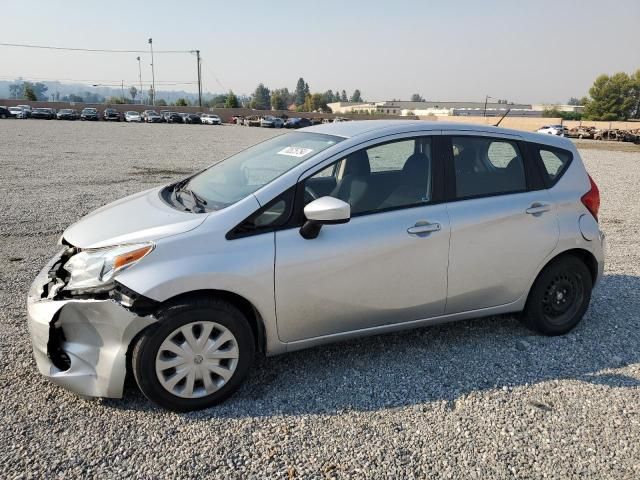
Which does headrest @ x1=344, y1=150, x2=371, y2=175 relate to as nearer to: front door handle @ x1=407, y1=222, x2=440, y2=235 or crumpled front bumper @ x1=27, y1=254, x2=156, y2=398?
front door handle @ x1=407, y1=222, x2=440, y2=235

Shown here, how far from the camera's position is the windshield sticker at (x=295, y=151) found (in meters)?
3.71

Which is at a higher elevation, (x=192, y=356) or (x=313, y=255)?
(x=313, y=255)

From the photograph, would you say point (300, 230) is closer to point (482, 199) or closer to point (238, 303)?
point (238, 303)

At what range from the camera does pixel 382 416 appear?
3205 mm

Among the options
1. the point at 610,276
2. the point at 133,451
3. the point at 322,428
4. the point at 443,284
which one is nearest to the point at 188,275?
the point at 133,451

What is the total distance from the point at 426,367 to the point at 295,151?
1.83 metres

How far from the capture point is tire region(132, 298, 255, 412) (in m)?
3.04

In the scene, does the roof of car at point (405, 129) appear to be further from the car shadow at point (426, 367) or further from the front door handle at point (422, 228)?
the car shadow at point (426, 367)

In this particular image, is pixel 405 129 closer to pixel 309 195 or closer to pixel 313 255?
pixel 309 195

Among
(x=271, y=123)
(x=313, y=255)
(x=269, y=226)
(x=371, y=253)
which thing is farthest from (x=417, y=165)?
(x=271, y=123)

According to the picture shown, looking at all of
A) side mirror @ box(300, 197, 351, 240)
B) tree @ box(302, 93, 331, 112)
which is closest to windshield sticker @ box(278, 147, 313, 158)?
side mirror @ box(300, 197, 351, 240)

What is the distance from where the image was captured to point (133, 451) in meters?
2.83

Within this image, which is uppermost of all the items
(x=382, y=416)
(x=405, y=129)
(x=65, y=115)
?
(x=65, y=115)

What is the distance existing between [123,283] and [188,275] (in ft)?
1.17
